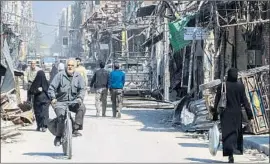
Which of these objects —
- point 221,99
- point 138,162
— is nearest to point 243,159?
point 221,99

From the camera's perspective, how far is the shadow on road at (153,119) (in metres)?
14.0

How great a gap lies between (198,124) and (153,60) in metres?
16.6

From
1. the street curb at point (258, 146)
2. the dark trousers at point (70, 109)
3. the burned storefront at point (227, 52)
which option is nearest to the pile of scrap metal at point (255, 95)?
the burned storefront at point (227, 52)

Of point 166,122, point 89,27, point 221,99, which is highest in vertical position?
point 89,27

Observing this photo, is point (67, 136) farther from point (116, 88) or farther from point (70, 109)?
point (116, 88)

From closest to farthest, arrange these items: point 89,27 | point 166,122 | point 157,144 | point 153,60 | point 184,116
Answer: point 157,144 < point 184,116 < point 166,122 < point 153,60 < point 89,27

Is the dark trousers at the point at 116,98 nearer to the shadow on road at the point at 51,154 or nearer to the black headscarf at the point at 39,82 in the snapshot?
the black headscarf at the point at 39,82

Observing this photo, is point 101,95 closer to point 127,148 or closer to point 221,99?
point 127,148

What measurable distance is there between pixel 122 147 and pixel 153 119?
602 centimetres

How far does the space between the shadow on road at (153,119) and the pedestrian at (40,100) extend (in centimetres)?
263

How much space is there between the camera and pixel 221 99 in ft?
28.5

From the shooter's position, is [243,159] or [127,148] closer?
[243,159]

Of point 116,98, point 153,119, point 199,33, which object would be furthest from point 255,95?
point 116,98

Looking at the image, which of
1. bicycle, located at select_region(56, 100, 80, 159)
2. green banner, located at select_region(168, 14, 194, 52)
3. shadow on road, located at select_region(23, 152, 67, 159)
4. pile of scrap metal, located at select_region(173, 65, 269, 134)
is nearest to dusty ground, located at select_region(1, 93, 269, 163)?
shadow on road, located at select_region(23, 152, 67, 159)
